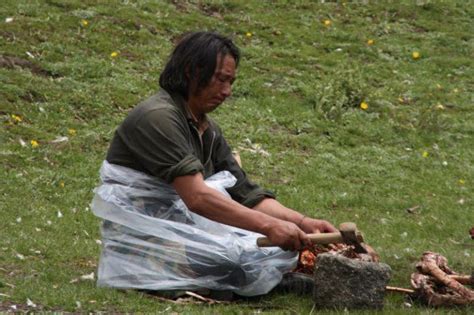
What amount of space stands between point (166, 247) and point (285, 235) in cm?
65

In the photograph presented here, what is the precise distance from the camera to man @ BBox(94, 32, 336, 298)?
498 cm

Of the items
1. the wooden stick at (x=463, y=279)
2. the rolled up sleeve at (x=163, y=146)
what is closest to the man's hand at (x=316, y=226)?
the wooden stick at (x=463, y=279)

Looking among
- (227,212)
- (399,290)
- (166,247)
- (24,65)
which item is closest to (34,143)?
(24,65)

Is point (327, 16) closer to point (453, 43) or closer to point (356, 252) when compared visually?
point (453, 43)

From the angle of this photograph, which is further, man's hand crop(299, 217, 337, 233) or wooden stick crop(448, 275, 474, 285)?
man's hand crop(299, 217, 337, 233)

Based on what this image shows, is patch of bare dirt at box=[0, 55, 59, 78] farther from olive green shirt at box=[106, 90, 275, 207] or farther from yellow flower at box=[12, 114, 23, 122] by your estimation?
olive green shirt at box=[106, 90, 275, 207]

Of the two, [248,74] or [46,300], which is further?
[248,74]

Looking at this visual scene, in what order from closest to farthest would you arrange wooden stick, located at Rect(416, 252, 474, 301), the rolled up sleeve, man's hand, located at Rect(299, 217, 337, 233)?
the rolled up sleeve → wooden stick, located at Rect(416, 252, 474, 301) → man's hand, located at Rect(299, 217, 337, 233)

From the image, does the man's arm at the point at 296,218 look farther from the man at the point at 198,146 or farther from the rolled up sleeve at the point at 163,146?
the rolled up sleeve at the point at 163,146

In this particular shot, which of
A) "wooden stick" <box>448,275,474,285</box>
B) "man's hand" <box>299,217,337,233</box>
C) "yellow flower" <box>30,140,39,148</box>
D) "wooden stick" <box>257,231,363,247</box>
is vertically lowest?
"yellow flower" <box>30,140,39,148</box>

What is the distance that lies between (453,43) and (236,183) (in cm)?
1034

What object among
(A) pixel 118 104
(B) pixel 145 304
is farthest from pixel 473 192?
(B) pixel 145 304

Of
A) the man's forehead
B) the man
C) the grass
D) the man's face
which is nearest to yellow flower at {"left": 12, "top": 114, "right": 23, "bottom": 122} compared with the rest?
the grass

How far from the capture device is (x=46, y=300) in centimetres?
484
